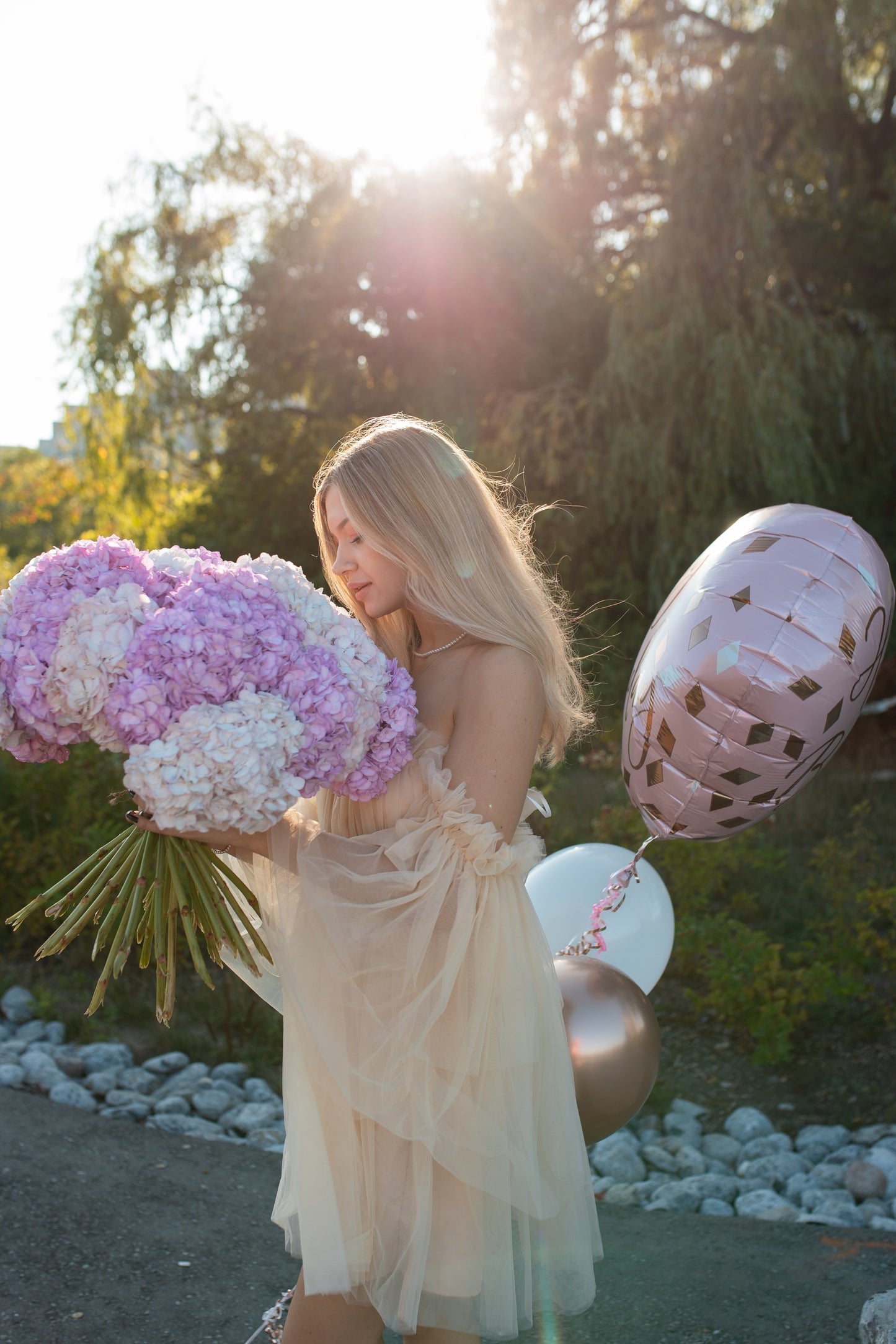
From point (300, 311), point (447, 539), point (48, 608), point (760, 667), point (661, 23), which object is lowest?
point (760, 667)

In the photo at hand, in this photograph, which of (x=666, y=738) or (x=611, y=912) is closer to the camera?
(x=666, y=738)

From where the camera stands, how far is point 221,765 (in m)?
1.66

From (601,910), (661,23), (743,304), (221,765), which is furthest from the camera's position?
(661,23)

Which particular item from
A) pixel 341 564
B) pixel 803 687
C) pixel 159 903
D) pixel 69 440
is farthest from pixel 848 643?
pixel 69 440

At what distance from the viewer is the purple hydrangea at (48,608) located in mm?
1728

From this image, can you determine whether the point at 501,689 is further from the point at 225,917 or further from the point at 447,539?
the point at 225,917

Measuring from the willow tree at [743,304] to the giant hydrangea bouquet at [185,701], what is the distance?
693 centimetres

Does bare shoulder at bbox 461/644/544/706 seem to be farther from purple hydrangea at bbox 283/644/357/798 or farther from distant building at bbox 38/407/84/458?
distant building at bbox 38/407/84/458

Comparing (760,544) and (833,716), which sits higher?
(760,544)

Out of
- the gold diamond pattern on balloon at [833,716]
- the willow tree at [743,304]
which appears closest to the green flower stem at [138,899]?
the gold diamond pattern on balloon at [833,716]

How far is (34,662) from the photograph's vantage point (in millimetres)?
1719

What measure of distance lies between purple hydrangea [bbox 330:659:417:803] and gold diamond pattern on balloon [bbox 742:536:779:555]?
3.21 feet

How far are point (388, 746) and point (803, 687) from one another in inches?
37.9

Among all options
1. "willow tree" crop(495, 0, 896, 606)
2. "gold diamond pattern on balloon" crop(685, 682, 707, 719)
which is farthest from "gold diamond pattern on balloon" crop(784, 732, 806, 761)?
"willow tree" crop(495, 0, 896, 606)
